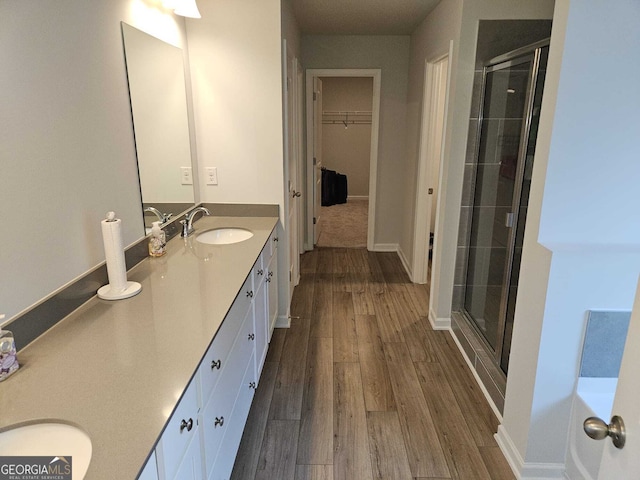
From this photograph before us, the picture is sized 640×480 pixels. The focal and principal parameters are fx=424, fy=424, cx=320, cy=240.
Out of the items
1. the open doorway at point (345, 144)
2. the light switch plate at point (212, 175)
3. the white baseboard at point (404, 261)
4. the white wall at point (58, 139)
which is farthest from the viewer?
the open doorway at point (345, 144)

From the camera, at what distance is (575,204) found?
171 centimetres

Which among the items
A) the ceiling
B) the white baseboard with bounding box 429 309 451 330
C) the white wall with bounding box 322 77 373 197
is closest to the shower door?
the white baseboard with bounding box 429 309 451 330

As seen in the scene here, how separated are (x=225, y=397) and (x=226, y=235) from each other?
1322 mm

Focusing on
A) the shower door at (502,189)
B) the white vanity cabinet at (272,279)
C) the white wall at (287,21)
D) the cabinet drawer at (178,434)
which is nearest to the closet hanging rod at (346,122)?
the white wall at (287,21)

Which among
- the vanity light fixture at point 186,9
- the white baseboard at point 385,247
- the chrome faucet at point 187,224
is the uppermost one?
the vanity light fixture at point 186,9

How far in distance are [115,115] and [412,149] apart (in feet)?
10.3

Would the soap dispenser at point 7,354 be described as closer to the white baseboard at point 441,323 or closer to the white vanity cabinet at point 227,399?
the white vanity cabinet at point 227,399

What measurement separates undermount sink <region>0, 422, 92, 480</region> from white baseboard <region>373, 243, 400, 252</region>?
4387 mm

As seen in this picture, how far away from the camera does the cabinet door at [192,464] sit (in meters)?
1.16

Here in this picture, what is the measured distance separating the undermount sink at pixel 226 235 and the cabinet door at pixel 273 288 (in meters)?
0.25

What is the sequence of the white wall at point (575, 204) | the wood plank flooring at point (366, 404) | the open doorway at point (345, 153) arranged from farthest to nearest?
the open doorway at point (345, 153) → the wood plank flooring at point (366, 404) → the white wall at point (575, 204)

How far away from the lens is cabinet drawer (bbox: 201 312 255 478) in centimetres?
141

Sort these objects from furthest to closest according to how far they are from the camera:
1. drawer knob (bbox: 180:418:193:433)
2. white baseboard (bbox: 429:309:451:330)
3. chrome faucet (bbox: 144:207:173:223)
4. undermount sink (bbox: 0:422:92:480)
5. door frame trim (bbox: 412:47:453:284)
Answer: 1. door frame trim (bbox: 412:47:453:284)
2. white baseboard (bbox: 429:309:451:330)
3. chrome faucet (bbox: 144:207:173:223)
4. drawer knob (bbox: 180:418:193:433)
5. undermount sink (bbox: 0:422:92:480)

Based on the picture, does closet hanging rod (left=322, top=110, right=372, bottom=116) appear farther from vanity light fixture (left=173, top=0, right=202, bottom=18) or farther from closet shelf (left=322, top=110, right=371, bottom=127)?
vanity light fixture (left=173, top=0, right=202, bottom=18)
